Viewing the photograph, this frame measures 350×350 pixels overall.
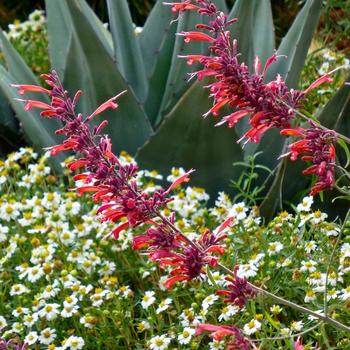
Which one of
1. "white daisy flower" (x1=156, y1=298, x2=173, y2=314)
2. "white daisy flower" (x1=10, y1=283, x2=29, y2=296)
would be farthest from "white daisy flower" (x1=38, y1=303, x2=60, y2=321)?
"white daisy flower" (x1=156, y1=298, x2=173, y2=314)

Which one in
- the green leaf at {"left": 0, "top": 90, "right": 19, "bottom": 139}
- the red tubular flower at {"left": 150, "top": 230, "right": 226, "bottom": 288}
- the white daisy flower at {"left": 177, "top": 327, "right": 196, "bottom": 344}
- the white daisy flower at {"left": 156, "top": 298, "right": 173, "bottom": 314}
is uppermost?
the red tubular flower at {"left": 150, "top": 230, "right": 226, "bottom": 288}

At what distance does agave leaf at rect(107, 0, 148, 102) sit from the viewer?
3.90 meters

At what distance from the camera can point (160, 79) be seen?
13.1 ft

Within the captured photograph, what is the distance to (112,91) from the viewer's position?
376 centimetres

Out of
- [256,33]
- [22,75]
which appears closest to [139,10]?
[22,75]

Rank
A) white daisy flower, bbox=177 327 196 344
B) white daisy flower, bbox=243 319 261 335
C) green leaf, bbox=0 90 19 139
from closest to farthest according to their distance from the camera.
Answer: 1. white daisy flower, bbox=243 319 261 335
2. white daisy flower, bbox=177 327 196 344
3. green leaf, bbox=0 90 19 139

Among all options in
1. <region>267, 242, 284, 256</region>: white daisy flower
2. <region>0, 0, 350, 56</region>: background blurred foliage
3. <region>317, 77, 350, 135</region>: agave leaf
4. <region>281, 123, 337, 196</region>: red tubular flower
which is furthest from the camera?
<region>0, 0, 350, 56</region>: background blurred foliage

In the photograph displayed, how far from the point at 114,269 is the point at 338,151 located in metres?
0.95

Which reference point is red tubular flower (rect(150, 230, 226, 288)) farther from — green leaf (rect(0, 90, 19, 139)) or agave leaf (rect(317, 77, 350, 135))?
green leaf (rect(0, 90, 19, 139))

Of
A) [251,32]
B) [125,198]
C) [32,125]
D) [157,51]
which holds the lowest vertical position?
[32,125]

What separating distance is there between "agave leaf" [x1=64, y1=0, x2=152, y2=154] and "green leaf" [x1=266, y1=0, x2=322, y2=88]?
0.59m

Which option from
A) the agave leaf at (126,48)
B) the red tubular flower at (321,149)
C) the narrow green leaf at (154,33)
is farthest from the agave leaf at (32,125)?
the red tubular flower at (321,149)

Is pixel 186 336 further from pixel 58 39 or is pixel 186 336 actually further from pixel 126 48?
pixel 58 39

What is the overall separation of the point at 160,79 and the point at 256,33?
0.47 meters
